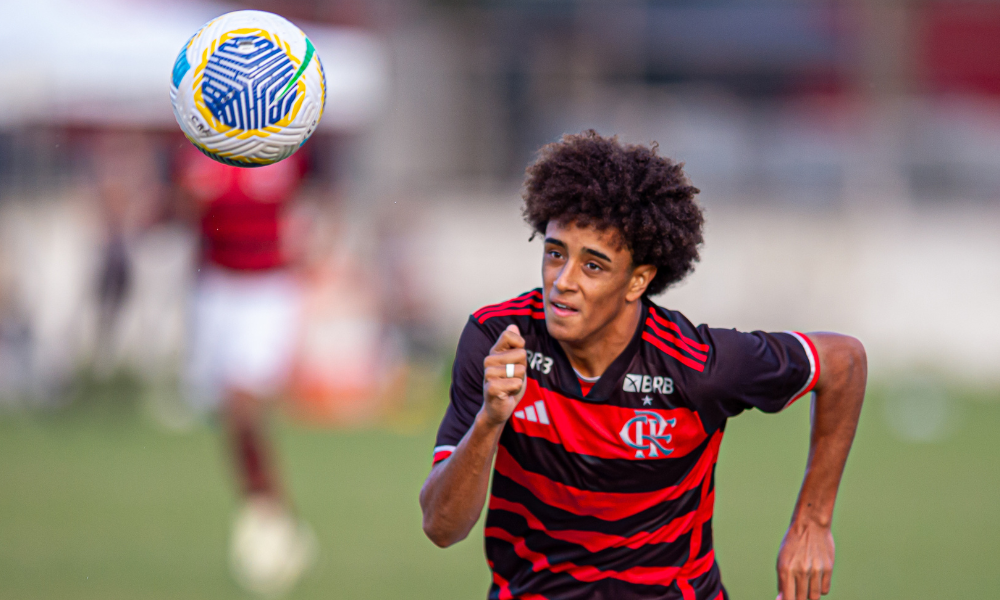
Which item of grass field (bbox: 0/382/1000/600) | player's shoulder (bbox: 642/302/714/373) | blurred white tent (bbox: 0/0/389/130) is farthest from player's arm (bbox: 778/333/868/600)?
blurred white tent (bbox: 0/0/389/130)

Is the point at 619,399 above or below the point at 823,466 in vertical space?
above

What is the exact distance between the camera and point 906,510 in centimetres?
845

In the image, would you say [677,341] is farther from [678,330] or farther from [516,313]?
[516,313]

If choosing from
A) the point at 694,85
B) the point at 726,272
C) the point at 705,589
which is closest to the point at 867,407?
the point at 726,272

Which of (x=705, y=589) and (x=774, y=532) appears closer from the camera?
(x=705, y=589)

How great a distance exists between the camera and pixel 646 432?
3.56 metres

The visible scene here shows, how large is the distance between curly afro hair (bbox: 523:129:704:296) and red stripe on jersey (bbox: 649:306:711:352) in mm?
132

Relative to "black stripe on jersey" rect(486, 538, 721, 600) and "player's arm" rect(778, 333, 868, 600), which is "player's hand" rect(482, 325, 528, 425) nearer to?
"black stripe on jersey" rect(486, 538, 721, 600)

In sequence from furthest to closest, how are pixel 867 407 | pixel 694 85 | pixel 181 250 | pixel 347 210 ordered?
→ 1. pixel 694 85
2. pixel 347 210
3. pixel 181 250
4. pixel 867 407

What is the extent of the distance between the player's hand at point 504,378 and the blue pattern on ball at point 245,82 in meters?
1.39

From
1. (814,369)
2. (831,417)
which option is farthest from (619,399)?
(831,417)

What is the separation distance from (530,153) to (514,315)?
37.7 ft

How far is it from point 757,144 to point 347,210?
668 cm

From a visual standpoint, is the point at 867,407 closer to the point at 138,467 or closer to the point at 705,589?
the point at 138,467
